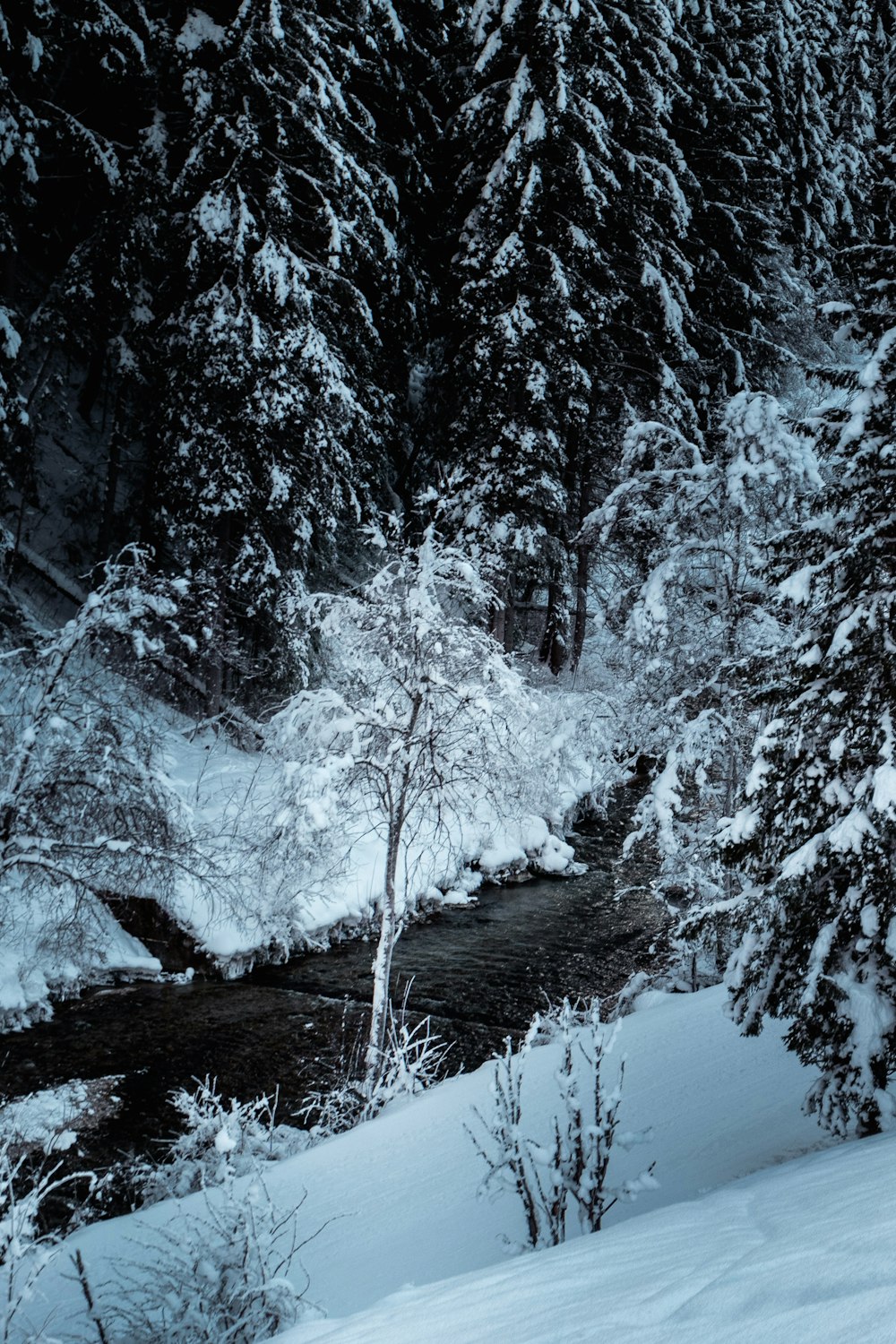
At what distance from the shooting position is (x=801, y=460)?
10523 millimetres

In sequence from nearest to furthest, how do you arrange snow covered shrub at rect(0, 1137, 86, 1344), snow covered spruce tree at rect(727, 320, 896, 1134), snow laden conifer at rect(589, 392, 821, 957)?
snow covered shrub at rect(0, 1137, 86, 1344)
snow covered spruce tree at rect(727, 320, 896, 1134)
snow laden conifer at rect(589, 392, 821, 957)

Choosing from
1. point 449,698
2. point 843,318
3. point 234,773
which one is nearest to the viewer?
point 843,318

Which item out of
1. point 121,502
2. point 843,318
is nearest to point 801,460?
point 843,318

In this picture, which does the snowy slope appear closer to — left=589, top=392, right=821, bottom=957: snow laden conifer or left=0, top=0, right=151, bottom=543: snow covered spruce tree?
left=589, top=392, right=821, bottom=957: snow laden conifer

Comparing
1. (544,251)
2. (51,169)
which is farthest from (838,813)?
(51,169)

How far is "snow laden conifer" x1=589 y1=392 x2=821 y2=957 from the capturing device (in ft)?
34.7

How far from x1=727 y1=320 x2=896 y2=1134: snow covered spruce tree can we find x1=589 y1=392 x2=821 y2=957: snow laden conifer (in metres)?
5.15

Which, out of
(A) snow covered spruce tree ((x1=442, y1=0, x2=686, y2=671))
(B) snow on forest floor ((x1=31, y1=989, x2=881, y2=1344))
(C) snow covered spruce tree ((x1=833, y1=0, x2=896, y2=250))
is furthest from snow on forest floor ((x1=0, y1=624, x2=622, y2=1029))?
(C) snow covered spruce tree ((x1=833, y1=0, x2=896, y2=250))

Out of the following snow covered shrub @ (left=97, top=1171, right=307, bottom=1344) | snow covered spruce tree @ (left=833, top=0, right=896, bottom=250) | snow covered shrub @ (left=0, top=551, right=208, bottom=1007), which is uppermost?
snow covered spruce tree @ (left=833, top=0, right=896, bottom=250)

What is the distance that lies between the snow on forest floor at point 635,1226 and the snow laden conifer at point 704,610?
3060mm

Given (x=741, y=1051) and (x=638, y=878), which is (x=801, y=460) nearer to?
(x=741, y=1051)

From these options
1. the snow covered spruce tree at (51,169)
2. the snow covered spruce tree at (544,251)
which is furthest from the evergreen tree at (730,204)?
the snow covered spruce tree at (51,169)

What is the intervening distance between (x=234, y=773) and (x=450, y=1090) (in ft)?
31.4

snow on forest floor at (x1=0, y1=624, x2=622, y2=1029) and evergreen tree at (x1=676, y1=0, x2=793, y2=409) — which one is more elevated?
evergreen tree at (x1=676, y1=0, x2=793, y2=409)
